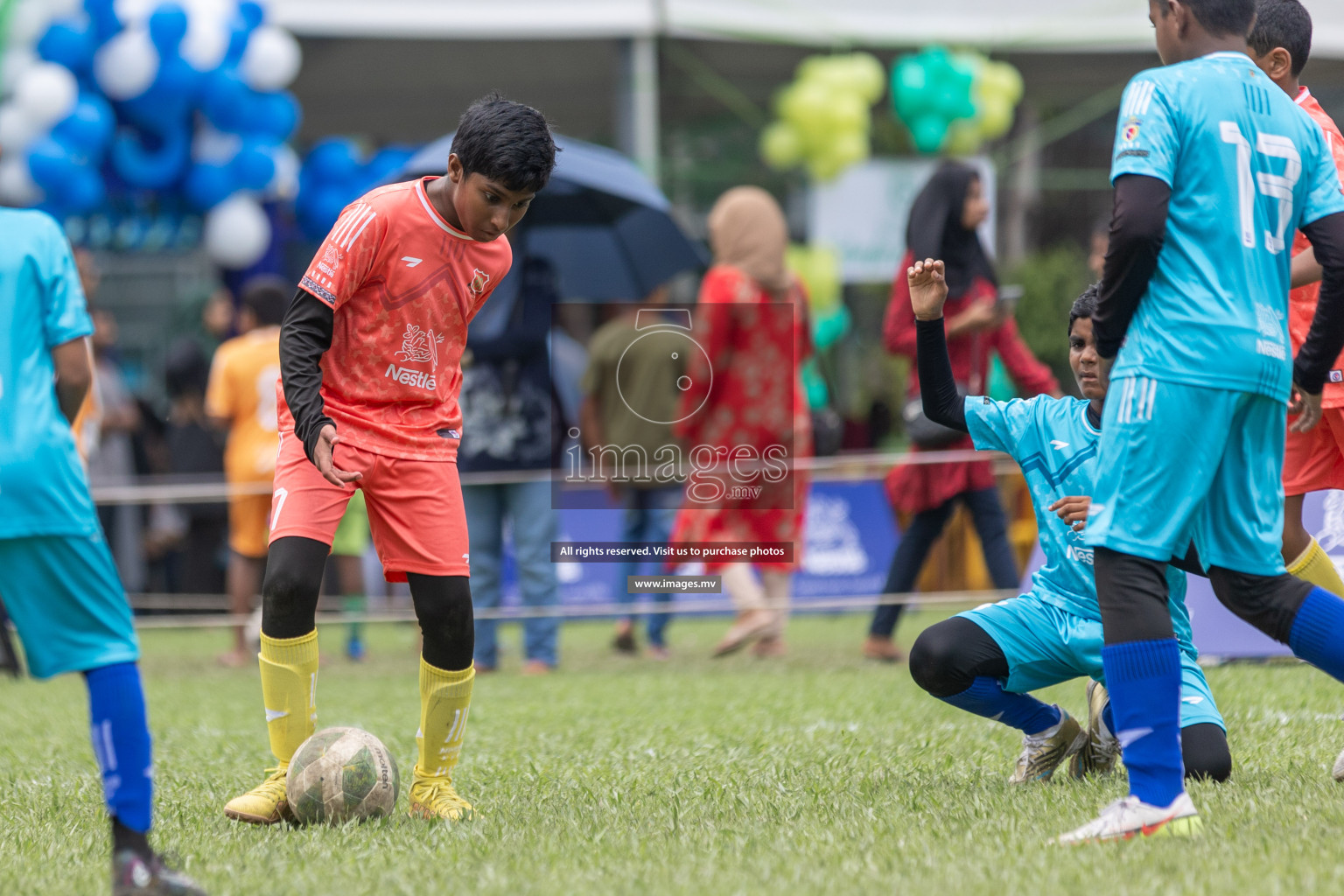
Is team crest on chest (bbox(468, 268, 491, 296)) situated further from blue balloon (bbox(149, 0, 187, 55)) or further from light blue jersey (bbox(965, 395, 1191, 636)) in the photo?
blue balloon (bbox(149, 0, 187, 55))

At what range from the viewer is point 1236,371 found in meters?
3.19

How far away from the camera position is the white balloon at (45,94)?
10.6m

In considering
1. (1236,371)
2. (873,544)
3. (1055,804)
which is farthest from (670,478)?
(1236,371)

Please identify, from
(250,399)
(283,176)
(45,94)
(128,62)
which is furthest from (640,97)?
(250,399)

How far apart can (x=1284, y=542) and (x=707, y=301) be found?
403 cm

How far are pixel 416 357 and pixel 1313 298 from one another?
284 cm

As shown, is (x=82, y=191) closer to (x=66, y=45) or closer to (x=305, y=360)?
(x=66, y=45)

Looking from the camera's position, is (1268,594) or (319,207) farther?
(319,207)

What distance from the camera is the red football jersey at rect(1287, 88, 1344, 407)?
177 inches

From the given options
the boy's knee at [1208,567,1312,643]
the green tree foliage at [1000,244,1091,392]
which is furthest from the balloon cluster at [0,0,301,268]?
the boy's knee at [1208,567,1312,643]

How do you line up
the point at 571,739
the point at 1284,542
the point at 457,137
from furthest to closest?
1. the point at 571,739
2. the point at 1284,542
3. the point at 457,137

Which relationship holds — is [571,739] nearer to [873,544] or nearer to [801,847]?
[801,847]

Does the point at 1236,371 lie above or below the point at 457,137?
below

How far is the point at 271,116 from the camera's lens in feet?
39.6
